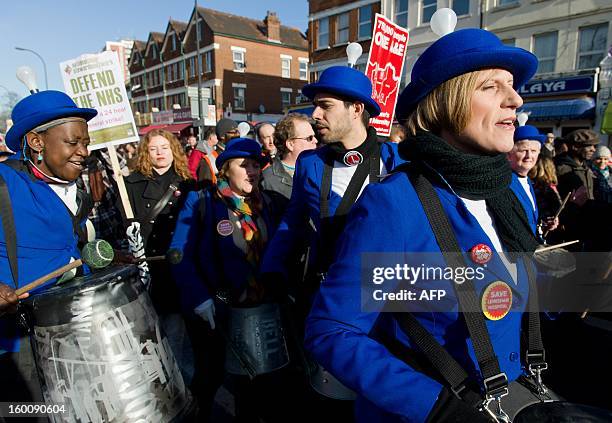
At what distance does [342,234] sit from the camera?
1249mm

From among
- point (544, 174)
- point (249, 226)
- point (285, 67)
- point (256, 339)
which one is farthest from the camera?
point (285, 67)

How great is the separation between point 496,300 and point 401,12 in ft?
71.0

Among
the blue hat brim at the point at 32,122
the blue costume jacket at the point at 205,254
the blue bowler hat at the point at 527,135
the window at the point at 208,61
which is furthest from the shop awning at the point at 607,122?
the window at the point at 208,61

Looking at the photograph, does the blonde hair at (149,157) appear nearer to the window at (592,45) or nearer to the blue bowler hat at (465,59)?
the blue bowler hat at (465,59)

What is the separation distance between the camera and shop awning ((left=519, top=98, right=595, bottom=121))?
47.0ft

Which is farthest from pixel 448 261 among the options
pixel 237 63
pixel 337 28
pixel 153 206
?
pixel 237 63

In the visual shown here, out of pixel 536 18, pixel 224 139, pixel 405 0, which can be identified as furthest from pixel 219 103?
pixel 224 139

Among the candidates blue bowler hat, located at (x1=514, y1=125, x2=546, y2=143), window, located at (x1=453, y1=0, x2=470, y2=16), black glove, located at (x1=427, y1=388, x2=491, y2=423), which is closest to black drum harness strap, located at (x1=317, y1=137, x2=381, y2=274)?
black glove, located at (x1=427, y1=388, x2=491, y2=423)

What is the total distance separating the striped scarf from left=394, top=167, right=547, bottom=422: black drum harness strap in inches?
65.8

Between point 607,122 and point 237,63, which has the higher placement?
point 237,63

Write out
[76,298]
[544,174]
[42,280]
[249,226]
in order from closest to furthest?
[76,298] < [42,280] < [249,226] < [544,174]

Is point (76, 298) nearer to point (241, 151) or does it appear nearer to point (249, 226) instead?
point (249, 226)

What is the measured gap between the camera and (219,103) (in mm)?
32500

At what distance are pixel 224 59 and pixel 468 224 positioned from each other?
34684mm
